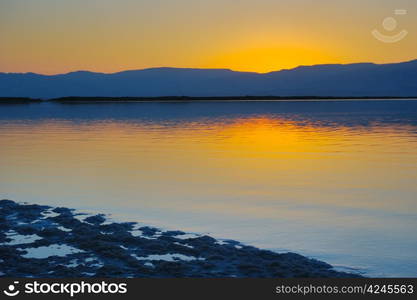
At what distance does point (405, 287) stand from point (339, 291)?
1.24 metres

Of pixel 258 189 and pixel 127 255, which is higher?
pixel 258 189

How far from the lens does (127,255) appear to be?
10.9m

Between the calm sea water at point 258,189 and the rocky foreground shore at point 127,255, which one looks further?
the calm sea water at point 258,189

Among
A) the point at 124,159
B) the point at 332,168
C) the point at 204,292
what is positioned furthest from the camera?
the point at 124,159

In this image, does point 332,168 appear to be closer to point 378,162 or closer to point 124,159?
point 378,162

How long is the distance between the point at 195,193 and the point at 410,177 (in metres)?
9.42

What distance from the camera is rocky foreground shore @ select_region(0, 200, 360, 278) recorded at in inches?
392

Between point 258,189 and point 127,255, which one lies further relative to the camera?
point 258,189

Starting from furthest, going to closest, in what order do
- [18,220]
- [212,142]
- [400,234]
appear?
[212,142] → [18,220] → [400,234]

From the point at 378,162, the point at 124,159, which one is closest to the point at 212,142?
the point at 124,159

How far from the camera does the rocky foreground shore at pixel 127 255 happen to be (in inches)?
392

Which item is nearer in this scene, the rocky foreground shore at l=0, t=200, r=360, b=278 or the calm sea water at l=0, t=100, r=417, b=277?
the rocky foreground shore at l=0, t=200, r=360, b=278

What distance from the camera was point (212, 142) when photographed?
36.5 m

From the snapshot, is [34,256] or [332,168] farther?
[332,168]
